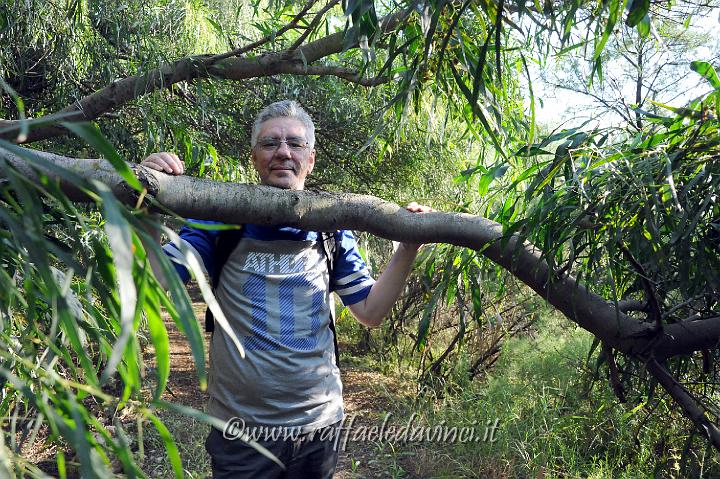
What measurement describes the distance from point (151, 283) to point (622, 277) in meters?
1.78

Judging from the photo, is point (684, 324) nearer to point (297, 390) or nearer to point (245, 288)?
point (297, 390)

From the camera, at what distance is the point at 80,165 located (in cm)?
115

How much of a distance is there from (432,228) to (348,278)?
41 cm

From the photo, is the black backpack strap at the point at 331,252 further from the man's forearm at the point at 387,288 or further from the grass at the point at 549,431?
the grass at the point at 549,431

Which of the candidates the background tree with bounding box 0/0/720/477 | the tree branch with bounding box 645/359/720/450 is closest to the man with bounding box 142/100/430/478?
the background tree with bounding box 0/0/720/477

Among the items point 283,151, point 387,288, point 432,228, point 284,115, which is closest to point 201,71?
point 284,115

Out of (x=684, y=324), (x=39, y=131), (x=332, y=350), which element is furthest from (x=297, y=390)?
(x=39, y=131)

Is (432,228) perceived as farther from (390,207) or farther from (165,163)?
(165,163)

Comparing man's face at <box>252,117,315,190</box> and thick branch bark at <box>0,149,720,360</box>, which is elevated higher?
man's face at <box>252,117,315,190</box>

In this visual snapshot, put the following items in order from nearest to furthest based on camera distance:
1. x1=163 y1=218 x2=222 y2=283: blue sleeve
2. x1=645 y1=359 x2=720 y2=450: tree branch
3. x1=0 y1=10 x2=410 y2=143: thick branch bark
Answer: x1=645 y1=359 x2=720 y2=450: tree branch
x1=163 y1=218 x2=222 y2=283: blue sleeve
x1=0 y1=10 x2=410 y2=143: thick branch bark

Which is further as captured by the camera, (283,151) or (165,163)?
(283,151)

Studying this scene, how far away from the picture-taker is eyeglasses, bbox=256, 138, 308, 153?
1.80 meters

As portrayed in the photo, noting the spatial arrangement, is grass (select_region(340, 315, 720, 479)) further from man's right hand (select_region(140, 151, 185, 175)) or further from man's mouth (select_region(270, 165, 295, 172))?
man's right hand (select_region(140, 151, 185, 175))

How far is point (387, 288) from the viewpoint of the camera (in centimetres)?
183
